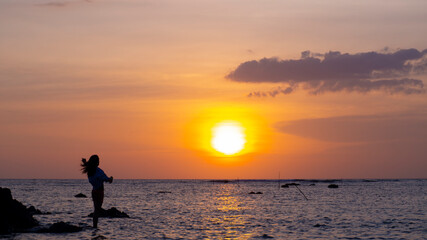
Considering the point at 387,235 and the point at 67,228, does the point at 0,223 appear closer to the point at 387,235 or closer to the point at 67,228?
the point at 67,228

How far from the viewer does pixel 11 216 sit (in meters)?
26.5

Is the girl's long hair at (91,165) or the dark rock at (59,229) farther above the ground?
the girl's long hair at (91,165)

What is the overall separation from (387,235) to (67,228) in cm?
1668

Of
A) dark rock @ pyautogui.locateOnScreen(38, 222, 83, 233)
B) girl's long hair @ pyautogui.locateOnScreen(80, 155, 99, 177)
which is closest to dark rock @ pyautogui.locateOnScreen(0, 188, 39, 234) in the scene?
dark rock @ pyautogui.locateOnScreen(38, 222, 83, 233)

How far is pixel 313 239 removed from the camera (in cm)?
2539

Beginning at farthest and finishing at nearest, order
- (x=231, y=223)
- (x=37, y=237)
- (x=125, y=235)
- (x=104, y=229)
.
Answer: (x=231, y=223) → (x=104, y=229) → (x=125, y=235) → (x=37, y=237)

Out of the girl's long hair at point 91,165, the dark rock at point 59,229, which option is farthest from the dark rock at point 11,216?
the girl's long hair at point 91,165

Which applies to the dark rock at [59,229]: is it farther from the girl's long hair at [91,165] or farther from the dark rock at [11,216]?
the girl's long hair at [91,165]

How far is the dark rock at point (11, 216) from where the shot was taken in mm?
25656

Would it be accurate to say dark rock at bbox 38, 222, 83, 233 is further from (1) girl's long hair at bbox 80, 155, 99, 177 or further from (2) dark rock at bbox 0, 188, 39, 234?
(1) girl's long hair at bbox 80, 155, 99, 177

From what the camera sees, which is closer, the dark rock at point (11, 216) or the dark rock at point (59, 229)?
the dark rock at point (11, 216)

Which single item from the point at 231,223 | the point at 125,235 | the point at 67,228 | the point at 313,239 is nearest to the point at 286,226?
the point at 231,223

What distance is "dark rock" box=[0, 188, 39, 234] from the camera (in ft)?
84.2

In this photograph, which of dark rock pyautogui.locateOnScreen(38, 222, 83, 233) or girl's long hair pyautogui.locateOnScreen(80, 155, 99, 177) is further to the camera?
dark rock pyautogui.locateOnScreen(38, 222, 83, 233)
